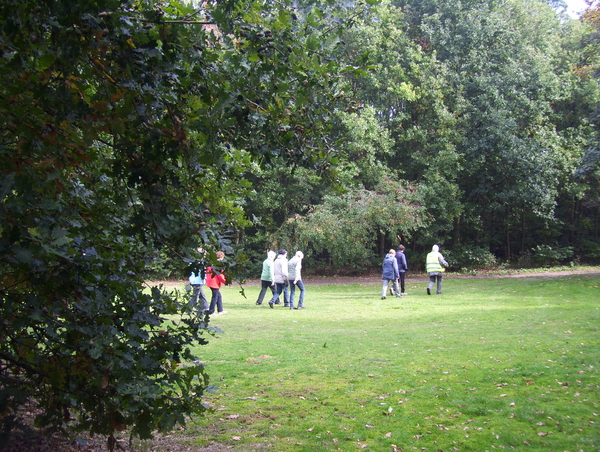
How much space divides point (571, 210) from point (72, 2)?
36.7 m

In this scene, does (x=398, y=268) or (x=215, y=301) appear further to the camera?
(x=398, y=268)

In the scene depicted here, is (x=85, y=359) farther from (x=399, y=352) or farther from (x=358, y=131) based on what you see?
(x=358, y=131)

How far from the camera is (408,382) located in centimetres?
723

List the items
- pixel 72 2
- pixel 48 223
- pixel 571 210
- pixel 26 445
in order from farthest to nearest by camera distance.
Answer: pixel 571 210 → pixel 26 445 → pixel 48 223 → pixel 72 2

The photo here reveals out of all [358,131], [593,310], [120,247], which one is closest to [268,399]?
[120,247]

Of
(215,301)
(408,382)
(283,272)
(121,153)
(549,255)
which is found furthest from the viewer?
(549,255)

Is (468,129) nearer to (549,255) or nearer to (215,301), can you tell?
(549,255)

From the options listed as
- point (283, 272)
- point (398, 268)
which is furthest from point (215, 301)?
point (398, 268)

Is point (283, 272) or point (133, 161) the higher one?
point (133, 161)

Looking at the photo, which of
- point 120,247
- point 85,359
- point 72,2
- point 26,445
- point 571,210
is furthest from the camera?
point 571,210

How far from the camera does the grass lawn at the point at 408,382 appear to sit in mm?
5434

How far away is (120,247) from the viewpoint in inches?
160

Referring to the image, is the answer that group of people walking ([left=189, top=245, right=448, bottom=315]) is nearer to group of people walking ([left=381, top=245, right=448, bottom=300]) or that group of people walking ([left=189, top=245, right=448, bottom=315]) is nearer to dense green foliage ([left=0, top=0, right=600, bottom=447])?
group of people walking ([left=381, top=245, right=448, bottom=300])

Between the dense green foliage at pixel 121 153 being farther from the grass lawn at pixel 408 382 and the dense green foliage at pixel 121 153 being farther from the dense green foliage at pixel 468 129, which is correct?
the dense green foliage at pixel 468 129
